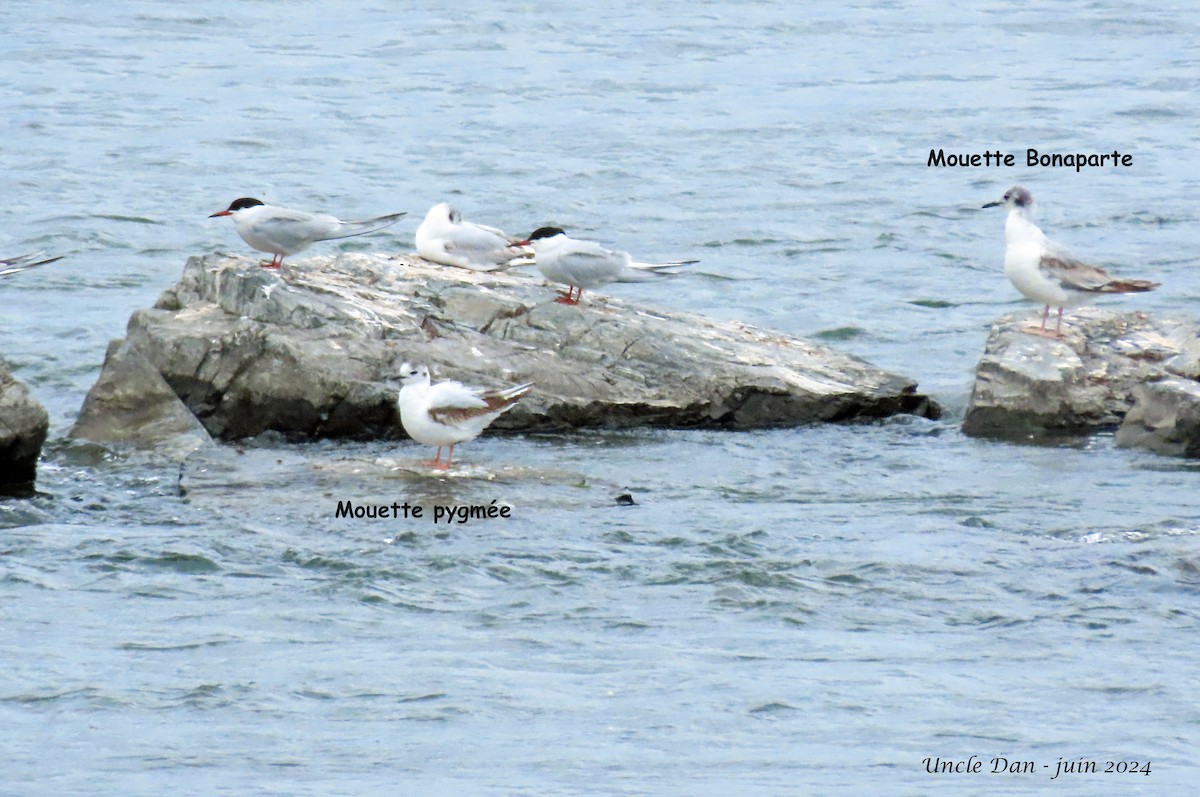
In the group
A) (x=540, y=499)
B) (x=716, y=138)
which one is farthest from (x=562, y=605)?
(x=716, y=138)

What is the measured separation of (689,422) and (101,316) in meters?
5.44

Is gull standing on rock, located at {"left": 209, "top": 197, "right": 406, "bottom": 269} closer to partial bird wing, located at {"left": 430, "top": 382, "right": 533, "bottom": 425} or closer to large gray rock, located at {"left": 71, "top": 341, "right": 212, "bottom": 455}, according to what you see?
large gray rock, located at {"left": 71, "top": 341, "right": 212, "bottom": 455}

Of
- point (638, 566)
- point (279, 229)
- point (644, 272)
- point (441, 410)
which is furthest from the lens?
point (644, 272)

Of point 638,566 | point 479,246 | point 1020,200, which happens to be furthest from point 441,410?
point 1020,200

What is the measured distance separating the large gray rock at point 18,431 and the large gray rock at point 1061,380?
5274 mm

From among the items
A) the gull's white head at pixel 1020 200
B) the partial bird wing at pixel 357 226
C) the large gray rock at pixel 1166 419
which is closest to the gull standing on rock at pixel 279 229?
the partial bird wing at pixel 357 226

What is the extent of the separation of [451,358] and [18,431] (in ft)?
8.72

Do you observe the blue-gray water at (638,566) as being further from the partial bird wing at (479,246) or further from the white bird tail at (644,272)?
the partial bird wing at (479,246)

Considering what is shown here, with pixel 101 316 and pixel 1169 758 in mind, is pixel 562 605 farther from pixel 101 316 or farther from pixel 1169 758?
pixel 101 316

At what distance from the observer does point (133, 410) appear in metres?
11.0

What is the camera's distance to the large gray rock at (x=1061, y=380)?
11453mm

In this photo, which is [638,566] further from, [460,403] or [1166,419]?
[1166,419]

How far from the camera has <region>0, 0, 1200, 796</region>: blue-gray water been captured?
6.90m

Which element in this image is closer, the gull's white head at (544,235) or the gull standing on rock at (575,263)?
the gull standing on rock at (575,263)
